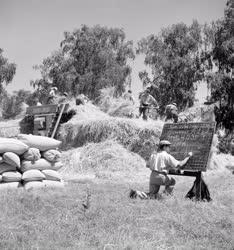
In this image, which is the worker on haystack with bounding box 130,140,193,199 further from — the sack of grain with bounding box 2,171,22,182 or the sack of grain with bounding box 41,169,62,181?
the sack of grain with bounding box 2,171,22,182

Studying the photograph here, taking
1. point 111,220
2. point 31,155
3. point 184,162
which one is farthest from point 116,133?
point 111,220

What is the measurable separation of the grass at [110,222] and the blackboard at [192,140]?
918mm

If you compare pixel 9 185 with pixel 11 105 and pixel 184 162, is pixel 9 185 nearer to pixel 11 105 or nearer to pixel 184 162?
pixel 184 162

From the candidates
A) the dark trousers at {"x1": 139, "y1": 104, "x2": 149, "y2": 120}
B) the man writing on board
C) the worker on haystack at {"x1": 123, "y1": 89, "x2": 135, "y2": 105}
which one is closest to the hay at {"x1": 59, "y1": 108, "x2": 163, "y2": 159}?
the dark trousers at {"x1": 139, "y1": 104, "x2": 149, "y2": 120}

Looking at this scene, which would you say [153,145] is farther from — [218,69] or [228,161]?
[218,69]

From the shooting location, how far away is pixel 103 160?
49.7ft

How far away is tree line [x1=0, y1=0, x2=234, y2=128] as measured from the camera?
1073 inches

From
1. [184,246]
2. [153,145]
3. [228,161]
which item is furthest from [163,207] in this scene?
[228,161]

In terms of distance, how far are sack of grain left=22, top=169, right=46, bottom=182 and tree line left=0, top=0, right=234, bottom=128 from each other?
1775cm

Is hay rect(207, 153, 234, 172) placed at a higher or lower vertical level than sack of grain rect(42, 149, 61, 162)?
lower

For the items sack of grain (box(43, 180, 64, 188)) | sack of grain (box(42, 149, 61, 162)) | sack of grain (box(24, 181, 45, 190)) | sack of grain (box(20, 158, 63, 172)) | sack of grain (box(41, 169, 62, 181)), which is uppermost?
sack of grain (box(42, 149, 61, 162))

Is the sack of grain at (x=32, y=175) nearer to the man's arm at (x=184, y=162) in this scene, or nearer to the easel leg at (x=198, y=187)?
the man's arm at (x=184, y=162)

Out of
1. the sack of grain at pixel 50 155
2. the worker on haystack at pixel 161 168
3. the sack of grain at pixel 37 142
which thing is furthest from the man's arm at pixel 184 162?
the sack of grain at pixel 37 142

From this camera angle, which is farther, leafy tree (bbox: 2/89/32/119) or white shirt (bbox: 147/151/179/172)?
leafy tree (bbox: 2/89/32/119)
